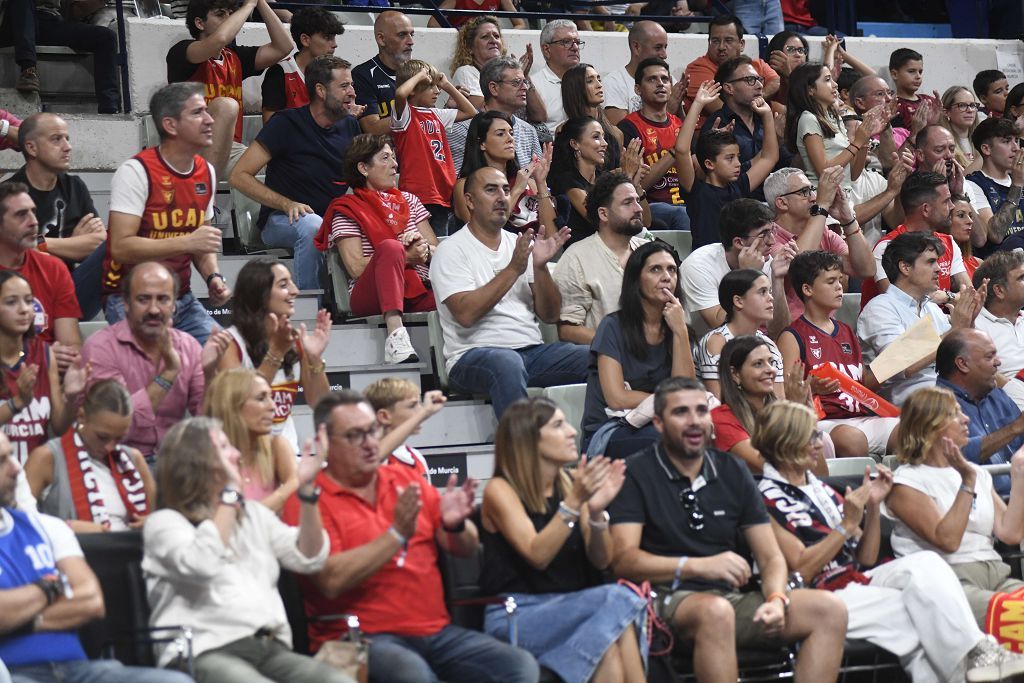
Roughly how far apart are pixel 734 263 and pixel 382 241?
4.88ft

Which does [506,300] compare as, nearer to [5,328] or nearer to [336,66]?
[336,66]

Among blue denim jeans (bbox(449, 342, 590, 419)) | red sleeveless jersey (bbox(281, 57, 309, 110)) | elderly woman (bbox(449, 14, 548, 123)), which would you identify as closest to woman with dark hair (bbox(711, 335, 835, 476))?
blue denim jeans (bbox(449, 342, 590, 419))

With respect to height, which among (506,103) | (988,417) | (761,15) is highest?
(761,15)

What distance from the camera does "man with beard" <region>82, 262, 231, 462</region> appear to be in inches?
205

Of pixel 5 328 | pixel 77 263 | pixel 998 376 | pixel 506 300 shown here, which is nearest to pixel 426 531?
pixel 5 328

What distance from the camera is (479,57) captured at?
8.58 metres

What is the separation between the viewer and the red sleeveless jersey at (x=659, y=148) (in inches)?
321

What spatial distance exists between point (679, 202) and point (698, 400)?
11.3ft

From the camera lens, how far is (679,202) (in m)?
8.27

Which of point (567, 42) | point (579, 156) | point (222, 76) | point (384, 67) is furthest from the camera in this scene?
point (567, 42)

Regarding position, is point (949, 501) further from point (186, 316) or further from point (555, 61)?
point (555, 61)

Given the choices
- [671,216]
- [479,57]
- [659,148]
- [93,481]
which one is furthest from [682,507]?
[479,57]

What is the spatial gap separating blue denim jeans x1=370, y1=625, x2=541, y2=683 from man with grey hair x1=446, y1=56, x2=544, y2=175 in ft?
11.8

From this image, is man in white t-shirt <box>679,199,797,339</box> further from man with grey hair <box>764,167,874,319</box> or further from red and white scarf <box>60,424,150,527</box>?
red and white scarf <box>60,424,150,527</box>
